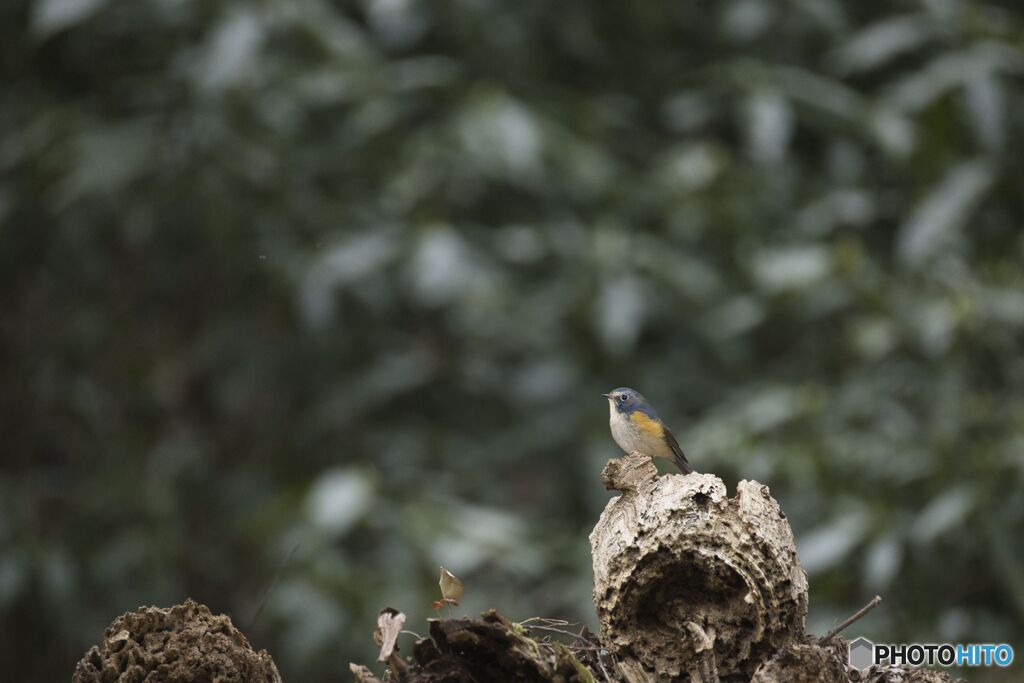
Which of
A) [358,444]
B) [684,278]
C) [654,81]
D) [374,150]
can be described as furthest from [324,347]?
[654,81]

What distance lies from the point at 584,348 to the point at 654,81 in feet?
4.80

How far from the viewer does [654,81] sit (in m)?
5.97

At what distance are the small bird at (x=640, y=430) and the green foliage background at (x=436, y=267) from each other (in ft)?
5.75

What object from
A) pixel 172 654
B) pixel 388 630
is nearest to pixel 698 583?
pixel 388 630

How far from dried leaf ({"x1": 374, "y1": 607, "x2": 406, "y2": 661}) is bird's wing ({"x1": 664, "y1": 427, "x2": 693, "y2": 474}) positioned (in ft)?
3.63

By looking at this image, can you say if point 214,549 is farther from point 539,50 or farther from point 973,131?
point 973,131

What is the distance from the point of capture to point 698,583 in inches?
62.9

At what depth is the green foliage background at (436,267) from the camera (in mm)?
4664

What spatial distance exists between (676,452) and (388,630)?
1241mm

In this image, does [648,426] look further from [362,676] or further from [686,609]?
[362,676]

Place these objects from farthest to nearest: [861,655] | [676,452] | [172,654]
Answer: [676,452] < [861,655] < [172,654]

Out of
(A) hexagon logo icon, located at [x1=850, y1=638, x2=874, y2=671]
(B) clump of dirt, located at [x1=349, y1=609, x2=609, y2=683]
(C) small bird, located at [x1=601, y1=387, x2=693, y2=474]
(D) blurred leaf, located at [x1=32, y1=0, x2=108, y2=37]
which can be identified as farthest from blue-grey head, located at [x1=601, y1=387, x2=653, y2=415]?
(D) blurred leaf, located at [x1=32, y1=0, x2=108, y2=37]

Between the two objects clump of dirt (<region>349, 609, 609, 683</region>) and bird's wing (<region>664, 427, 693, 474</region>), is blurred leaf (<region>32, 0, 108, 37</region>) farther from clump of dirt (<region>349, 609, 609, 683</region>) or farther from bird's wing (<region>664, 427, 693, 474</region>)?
A: clump of dirt (<region>349, 609, 609, 683</region>)

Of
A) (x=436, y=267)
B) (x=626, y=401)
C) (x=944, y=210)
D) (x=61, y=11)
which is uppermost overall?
(x=61, y=11)
